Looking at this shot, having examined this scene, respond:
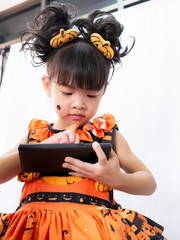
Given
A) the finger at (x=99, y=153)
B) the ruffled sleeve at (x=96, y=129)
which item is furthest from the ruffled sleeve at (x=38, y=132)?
the finger at (x=99, y=153)

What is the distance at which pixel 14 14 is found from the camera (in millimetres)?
2029

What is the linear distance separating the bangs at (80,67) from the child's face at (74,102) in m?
0.02

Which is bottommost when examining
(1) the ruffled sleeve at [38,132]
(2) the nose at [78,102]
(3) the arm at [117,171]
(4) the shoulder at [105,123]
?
(3) the arm at [117,171]

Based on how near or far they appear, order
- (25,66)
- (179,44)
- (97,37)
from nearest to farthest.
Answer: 1. (97,37)
2. (179,44)
3. (25,66)

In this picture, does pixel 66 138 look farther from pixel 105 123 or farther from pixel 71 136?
pixel 105 123

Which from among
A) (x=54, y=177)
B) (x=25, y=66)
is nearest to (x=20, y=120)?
(x=25, y=66)

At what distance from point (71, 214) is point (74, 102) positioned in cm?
31

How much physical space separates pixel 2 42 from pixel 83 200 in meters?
1.80

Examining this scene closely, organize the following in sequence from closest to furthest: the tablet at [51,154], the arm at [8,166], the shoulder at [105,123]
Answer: the tablet at [51,154]
the arm at [8,166]
the shoulder at [105,123]

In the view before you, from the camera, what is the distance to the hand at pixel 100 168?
59 cm

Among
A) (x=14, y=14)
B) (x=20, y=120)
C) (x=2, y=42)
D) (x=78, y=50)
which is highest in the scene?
(x=14, y=14)

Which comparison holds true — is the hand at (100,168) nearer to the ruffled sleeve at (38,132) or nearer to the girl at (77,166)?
the girl at (77,166)

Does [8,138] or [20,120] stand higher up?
[20,120]

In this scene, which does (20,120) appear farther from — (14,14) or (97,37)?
(14,14)
